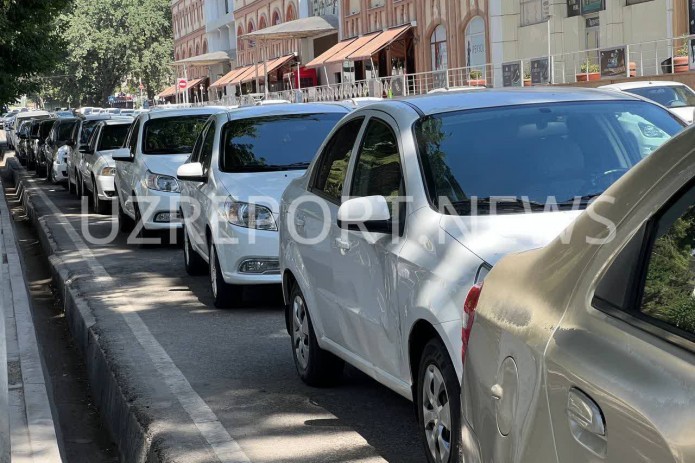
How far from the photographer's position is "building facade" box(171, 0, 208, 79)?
9100 centimetres

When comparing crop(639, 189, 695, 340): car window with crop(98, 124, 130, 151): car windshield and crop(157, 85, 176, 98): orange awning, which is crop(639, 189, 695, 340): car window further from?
crop(157, 85, 176, 98): orange awning

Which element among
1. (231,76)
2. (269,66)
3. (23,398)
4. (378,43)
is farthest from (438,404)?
(231,76)

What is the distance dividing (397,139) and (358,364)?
3.77ft

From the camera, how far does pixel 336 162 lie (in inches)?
266

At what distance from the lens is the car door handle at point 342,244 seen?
6125mm

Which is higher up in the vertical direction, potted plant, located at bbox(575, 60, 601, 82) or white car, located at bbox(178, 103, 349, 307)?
potted plant, located at bbox(575, 60, 601, 82)

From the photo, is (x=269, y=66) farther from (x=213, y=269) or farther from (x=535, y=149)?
(x=535, y=149)

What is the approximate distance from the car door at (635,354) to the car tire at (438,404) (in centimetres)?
205

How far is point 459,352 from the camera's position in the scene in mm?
4656

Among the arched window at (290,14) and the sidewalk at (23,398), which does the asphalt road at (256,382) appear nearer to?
the sidewalk at (23,398)

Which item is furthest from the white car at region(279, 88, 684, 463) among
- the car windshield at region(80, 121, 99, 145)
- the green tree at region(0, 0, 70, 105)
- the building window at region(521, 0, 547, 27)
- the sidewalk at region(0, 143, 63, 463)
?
the building window at region(521, 0, 547, 27)

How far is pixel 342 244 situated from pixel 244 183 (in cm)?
420

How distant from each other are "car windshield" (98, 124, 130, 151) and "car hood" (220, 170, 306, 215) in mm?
11795

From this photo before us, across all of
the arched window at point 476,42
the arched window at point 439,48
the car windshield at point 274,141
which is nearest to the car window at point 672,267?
the car windshield at point 274,141
